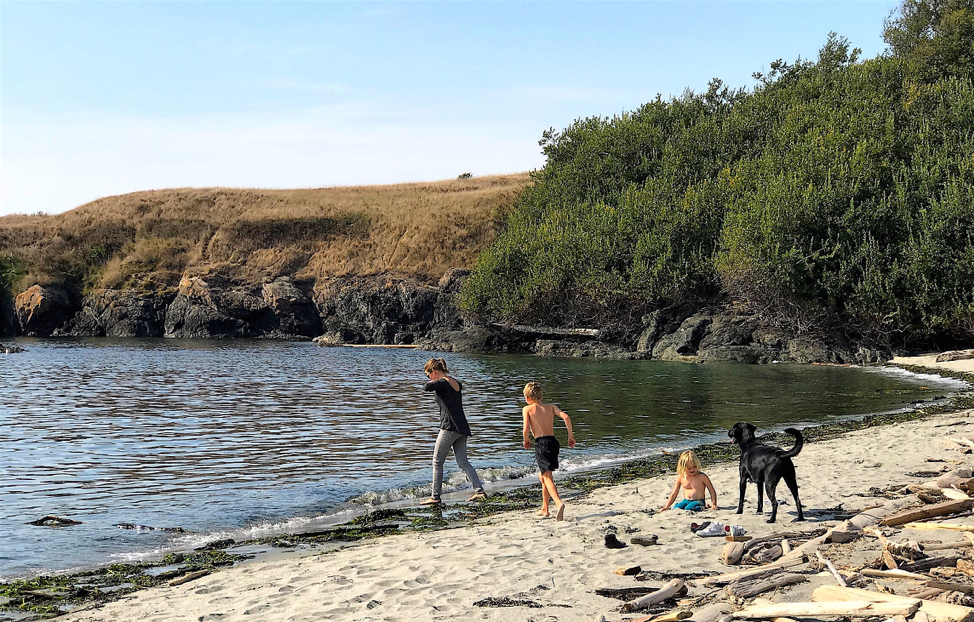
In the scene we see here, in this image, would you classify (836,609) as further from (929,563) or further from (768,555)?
(768,555)

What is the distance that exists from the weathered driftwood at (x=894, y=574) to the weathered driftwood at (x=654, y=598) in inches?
54.7

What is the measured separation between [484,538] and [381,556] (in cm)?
128

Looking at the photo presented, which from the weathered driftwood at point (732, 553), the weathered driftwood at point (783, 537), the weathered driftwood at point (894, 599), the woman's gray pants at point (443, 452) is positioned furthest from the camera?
the woman's gray pants at point (443, 452)

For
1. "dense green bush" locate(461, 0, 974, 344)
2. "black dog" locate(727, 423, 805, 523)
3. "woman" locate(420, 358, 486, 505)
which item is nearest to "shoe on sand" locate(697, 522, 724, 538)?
"black dog" locate(727, 423, 805, 523)

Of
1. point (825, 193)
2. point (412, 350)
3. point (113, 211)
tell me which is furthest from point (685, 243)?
→ point (113, 211)

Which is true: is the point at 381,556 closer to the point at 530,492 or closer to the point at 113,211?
the point at 530,492

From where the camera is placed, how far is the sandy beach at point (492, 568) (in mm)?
6734

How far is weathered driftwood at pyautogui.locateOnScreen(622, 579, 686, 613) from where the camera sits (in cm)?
619

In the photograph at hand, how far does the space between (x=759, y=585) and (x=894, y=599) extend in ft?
3.58

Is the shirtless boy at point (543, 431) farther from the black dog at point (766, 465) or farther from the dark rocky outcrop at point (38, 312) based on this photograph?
the dark rocky outcrop at point (38, 312)

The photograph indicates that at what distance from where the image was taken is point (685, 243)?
Result: 179ft

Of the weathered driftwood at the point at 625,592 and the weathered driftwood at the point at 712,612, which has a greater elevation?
the weathered driftwood at the point at 712,612

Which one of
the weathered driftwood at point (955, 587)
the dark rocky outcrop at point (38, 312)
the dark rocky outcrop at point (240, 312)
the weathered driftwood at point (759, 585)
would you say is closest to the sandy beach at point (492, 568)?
the weathered driftwood at point (759, 585)

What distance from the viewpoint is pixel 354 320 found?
77500 millimetres
